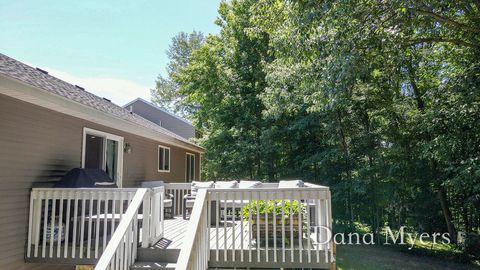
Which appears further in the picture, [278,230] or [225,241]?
[278,230]

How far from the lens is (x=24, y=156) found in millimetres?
4703

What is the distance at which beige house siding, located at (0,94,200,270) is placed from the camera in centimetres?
431

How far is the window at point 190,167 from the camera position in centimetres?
1413

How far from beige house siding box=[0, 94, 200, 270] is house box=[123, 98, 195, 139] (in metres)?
15.3

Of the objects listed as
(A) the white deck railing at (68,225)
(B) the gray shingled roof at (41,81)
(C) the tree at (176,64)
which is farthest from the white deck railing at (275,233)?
(C) the tree at (176,64)

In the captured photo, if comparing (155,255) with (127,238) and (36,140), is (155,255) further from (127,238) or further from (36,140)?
(36,140)

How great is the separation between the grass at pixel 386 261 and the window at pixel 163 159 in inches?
255

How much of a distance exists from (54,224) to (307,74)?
286 inches

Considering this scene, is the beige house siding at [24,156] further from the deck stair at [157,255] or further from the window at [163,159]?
the window at [163,159]

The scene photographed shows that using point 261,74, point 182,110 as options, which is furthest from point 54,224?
point 182,110

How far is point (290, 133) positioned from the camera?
1560cm

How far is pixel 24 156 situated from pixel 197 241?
9.79ft

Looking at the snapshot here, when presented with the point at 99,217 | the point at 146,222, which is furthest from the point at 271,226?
the point at 99,217

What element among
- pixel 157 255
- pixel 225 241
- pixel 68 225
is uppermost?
pixel 68 225
